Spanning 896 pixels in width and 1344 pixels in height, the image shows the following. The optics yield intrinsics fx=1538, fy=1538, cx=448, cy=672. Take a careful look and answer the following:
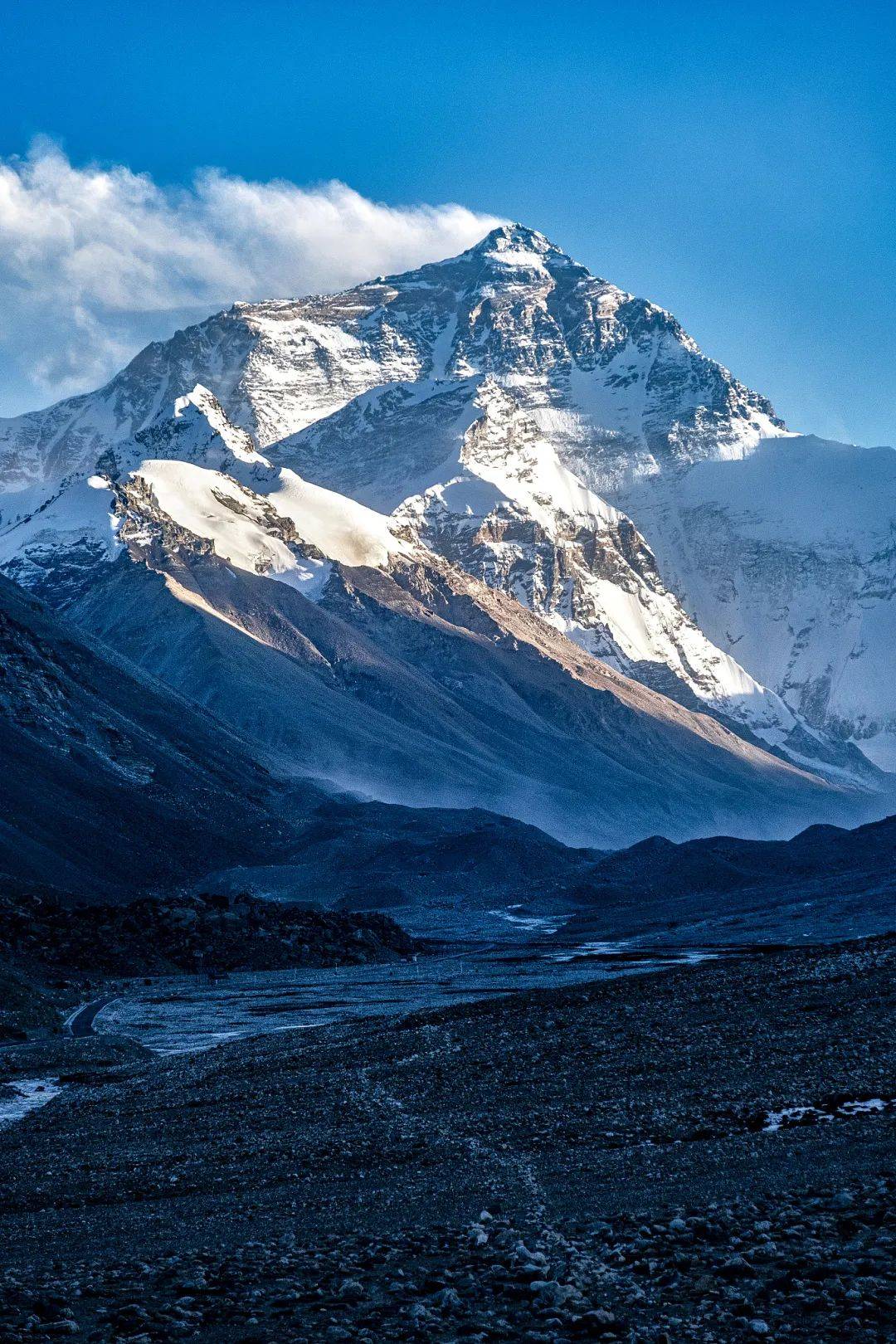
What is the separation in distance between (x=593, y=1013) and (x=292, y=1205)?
84.7ft

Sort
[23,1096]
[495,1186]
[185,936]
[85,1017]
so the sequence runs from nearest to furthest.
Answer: [495,1186] → [23,1096] → [85,1017] → [185,936]

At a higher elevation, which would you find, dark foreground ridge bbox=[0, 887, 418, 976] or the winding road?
dark foreground ridge bbox=[0, 887, 418, 976]

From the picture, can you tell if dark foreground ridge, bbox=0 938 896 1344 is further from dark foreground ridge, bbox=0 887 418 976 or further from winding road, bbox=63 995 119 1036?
dark foreground ridge, bbox=0 887 418 976

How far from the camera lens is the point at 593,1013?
1993 inches

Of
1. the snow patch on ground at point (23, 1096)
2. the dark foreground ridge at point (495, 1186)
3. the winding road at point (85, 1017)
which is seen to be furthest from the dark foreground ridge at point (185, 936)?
the dark foreground ridge at point (495, 1186)

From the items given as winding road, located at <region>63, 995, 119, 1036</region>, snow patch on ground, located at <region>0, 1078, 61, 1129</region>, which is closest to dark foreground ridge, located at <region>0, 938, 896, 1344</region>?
snow patch on ground, located at <region>0, 1078, 61, 1129</region>

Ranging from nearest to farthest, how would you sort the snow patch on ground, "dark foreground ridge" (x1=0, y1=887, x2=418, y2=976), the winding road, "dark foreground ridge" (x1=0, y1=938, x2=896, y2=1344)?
"dark foreground ridge" (x1=0, y1=938, x2=896, y2=1344) < the snow patch on ground < the winding road < "dark foreground ridge" (x1=0, y1=887, x2=418, y2=976)

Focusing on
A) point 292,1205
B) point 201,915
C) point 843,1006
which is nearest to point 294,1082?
point 843,1006

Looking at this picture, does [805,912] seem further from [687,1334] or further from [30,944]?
[687,1334]

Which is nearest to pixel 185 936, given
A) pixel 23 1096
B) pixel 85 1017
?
pixel 85 1017

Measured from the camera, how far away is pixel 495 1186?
25953 millimetres

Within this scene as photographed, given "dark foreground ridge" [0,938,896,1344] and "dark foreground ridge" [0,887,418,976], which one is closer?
"dark foreground ridge" [0,938,896,1344]

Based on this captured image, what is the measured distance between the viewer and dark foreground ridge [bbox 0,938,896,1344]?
17.3 metres

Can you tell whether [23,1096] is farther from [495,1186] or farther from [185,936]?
[185,936]
